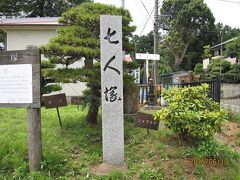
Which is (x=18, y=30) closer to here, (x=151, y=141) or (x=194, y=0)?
(x=151, y=141)

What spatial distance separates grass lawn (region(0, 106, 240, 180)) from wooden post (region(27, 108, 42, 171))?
0.49ft

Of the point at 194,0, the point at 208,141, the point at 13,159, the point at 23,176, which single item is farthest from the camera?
the point at 194,0

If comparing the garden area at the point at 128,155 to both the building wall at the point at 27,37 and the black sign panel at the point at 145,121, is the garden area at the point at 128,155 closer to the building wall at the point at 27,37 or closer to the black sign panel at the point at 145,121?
the black sign panel at the point at 145,121

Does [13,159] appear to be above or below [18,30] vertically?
below

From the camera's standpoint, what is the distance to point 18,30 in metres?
12.9

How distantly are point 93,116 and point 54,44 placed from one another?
190 cm

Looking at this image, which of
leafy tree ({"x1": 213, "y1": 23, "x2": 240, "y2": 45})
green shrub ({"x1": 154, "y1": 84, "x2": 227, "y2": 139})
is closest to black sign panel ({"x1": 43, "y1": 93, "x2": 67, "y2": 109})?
green shrub ({"x1": 154, "y1": 84, "x2": 227, "y2": 139})

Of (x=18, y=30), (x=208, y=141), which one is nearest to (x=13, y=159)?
(x=208, y=141)

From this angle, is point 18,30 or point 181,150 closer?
point 181,150

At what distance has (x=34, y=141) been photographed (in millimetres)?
5016

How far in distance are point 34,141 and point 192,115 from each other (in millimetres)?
2691

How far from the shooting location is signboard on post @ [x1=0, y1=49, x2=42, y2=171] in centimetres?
498

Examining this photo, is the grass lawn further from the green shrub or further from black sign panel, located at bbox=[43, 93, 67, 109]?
black sign panel, located at bbox=[43, 93, 67, 109]

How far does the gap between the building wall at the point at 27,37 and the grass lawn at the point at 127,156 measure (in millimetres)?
6877
